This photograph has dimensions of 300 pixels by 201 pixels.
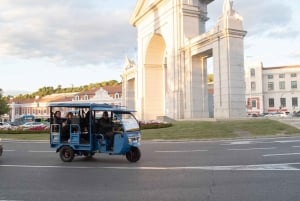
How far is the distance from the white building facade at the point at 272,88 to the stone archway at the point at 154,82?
45623mm

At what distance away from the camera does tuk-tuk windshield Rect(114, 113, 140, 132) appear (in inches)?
484

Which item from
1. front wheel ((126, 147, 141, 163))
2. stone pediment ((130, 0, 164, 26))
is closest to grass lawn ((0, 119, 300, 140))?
front wheel ((126, 147, 141, 163))

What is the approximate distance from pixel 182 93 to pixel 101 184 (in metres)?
34.9

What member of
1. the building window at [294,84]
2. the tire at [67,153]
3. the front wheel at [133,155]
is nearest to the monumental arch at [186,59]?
the front wheel at [133,155]

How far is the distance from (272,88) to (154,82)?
50944 millimetres

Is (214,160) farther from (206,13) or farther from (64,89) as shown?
(64,89)

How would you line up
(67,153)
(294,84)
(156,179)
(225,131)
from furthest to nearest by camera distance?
(294,84)
(225,131)
(67,153)
(156,179)

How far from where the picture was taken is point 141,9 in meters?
54.4

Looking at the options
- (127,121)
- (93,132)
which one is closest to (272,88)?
(127,121)

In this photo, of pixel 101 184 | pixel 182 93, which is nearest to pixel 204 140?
pixel 101 184

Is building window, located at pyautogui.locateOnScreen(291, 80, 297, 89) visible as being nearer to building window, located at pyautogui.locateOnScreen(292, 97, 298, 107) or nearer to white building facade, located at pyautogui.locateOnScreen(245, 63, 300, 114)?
white building facade, located at pyautogui.locateOnScreen(245, 63, 300, 114)

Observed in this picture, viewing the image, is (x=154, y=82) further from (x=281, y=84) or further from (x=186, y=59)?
(x=281, y=84)

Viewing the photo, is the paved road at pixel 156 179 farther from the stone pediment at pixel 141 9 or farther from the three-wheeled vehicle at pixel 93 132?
the stone pediment at pixel 141 9

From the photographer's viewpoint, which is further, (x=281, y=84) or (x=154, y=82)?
(x=281, y=84)
